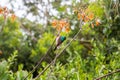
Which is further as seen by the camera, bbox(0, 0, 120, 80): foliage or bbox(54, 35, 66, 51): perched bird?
bbox(0, 0, 120, 80): foliage

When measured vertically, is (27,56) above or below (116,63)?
above

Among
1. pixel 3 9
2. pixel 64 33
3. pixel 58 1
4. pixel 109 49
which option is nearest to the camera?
pixel 64 33

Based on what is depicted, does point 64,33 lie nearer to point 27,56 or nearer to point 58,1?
point 58,1

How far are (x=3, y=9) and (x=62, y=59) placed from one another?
4.04 metres

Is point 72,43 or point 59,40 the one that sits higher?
point 72,43

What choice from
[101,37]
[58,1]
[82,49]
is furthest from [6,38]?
[101,37]

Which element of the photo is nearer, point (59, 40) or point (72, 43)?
point (59, 40)

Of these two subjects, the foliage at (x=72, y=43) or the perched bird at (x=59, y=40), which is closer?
the perched bird at (x=59, y=40)

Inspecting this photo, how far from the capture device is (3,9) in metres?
2.95

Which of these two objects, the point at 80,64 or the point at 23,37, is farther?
the point at 23,37

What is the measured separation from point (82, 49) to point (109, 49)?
3106 mm

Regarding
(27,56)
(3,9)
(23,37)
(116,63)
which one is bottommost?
(116,63)

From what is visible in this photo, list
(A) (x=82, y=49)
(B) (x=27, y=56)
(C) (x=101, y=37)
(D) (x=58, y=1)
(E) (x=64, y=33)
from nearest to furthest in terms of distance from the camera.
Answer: (E) (x=64, y=33)
(C) (x=101, y=37)
(A) (x=82, y=49)
(D) (x=58, y=1)
(B) (x=27, y=56)

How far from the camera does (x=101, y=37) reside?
5.43m
